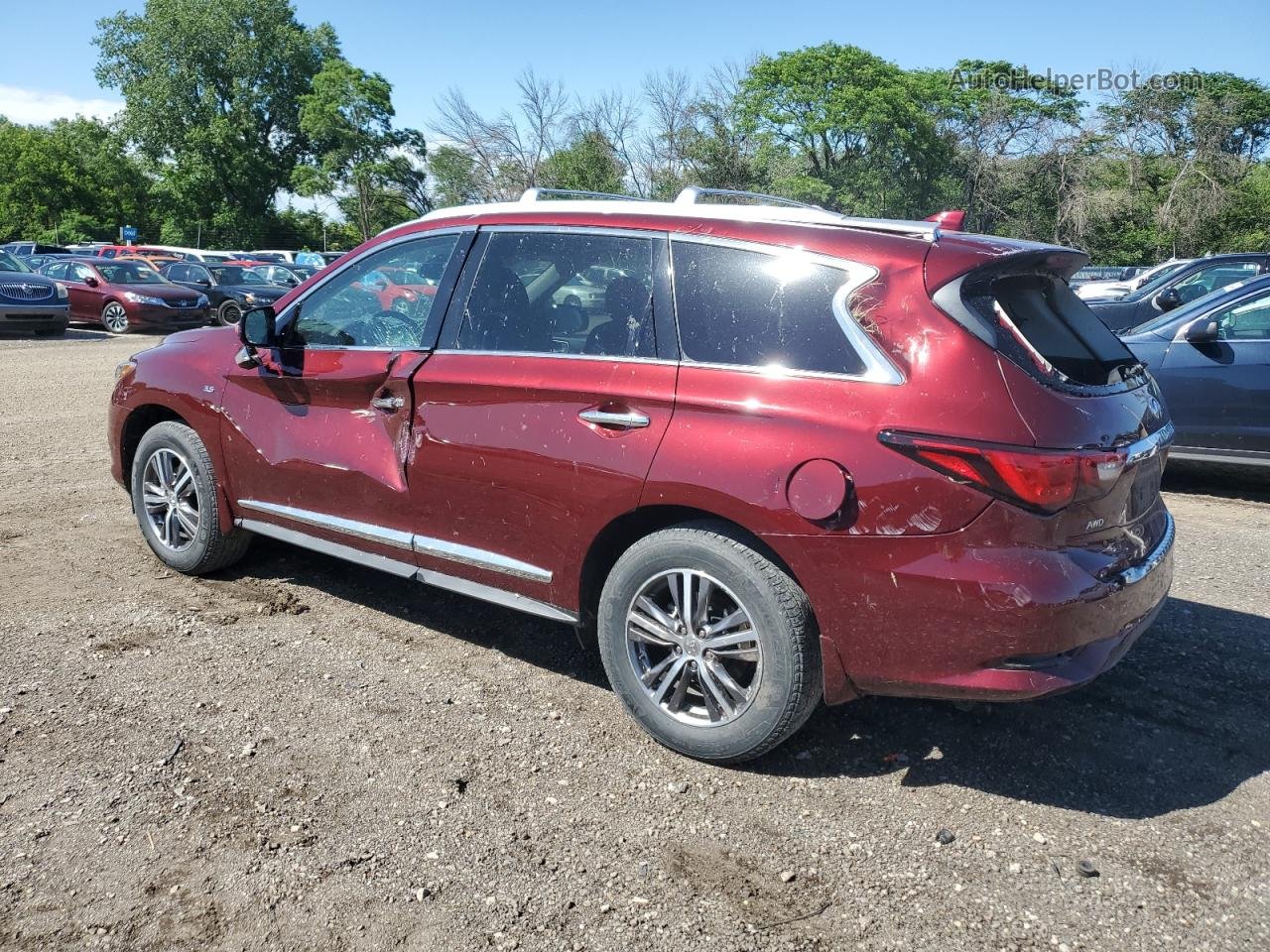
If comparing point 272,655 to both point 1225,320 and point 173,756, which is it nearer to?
point 173,756

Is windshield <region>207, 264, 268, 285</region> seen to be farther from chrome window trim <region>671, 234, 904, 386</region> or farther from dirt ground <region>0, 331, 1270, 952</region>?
chrome window trim <region>671, 234, 904, 386</region>

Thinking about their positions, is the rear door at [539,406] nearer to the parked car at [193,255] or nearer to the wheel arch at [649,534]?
the wheel arch at [649,534]

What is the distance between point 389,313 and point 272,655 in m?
1.51

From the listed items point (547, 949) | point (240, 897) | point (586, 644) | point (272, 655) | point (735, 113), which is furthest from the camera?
point (735, 113)

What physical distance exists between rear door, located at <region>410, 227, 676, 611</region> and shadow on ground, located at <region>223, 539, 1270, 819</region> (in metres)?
0.72

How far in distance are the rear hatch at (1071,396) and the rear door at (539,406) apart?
3.27ft

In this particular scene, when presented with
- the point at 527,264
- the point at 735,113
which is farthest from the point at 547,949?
the point at 735,113

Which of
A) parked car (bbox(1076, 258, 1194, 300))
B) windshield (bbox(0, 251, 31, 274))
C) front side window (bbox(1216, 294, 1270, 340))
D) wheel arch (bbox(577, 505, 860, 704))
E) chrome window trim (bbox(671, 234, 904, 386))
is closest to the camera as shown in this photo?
chrome window trim (bbox(671, 234, 904, 386))

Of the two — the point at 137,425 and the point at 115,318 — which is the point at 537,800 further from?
the point at 115,318

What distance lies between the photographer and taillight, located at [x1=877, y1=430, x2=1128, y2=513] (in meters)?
2.79

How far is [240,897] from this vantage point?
8.66 feet

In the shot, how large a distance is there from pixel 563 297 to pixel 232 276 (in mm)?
24100

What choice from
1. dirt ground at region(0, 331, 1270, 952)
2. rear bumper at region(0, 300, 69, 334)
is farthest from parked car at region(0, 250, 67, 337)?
dirt ground at region(0, 331, 1270, 952)

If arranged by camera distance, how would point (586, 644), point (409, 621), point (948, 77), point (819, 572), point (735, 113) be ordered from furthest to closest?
point (948, 77) < point (735, 113) < point (409, 621) < point (586, 644) < point (819, 572)
